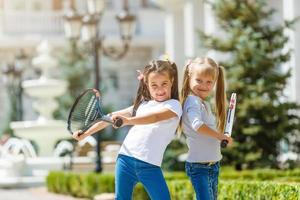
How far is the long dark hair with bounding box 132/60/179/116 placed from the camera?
19.6 feet

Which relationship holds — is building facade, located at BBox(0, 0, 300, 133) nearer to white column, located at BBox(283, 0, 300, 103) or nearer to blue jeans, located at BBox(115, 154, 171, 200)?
white column, located at BBox(283, 0, 300, 103)

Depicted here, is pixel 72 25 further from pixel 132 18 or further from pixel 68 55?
pixel 68 55

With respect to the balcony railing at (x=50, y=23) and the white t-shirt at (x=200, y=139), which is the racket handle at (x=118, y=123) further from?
the balcony railing at (x=50, y=23)

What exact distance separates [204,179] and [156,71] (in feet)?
2.52

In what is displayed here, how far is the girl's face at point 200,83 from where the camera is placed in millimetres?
6141

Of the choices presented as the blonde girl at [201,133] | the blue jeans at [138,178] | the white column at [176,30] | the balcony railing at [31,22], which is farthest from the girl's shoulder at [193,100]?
the balcony railing at [31,22]

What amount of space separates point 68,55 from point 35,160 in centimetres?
1865

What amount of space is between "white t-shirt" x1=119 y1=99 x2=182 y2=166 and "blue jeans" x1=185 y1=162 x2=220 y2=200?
1.05 ft

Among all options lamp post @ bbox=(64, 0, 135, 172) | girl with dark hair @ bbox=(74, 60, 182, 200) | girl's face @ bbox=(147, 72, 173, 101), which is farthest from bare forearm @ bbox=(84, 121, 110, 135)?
lamp post @ bbox=(64, 0, 135, 172)

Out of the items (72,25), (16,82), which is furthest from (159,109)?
(16,82)

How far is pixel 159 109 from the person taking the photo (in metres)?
5.87

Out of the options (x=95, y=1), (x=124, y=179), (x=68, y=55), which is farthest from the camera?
(x=68, y=55)

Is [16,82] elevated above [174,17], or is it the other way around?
[174,17]

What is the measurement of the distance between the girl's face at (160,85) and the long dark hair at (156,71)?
27 millimetres
